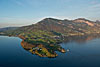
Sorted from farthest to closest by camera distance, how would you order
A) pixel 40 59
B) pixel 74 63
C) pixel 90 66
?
pixel 40 59, pixel 74 63, pixel 90 66

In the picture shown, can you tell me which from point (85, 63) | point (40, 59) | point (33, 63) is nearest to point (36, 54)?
point (40, 59)

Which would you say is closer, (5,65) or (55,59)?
(5,65)

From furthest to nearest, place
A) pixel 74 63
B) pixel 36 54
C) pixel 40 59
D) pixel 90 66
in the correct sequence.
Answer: pixel 36 54
pixel 40 59
pixel 74 63
pixel 90 66

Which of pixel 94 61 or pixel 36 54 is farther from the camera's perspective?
pixel 36 54

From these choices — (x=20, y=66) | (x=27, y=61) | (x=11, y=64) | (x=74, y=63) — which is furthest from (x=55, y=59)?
(x=11, y=64)

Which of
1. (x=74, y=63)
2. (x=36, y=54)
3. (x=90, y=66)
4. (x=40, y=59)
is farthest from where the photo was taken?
(x=36, y=54)

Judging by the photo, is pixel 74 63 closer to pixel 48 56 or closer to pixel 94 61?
pixel 94 61

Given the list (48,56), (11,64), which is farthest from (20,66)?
(48,56)

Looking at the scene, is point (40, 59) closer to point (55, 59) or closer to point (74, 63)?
point (55, 59)
